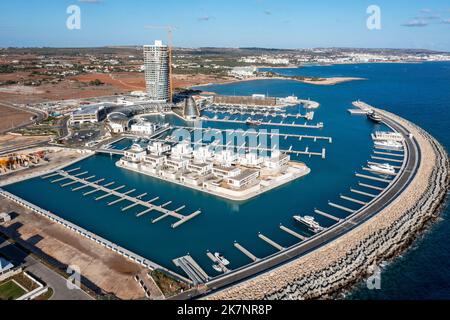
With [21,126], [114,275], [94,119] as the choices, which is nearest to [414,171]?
[114,275]

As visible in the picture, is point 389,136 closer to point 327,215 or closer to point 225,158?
point 225,158

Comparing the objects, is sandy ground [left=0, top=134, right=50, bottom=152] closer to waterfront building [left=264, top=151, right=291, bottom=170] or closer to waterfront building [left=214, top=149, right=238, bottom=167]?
waterfront building [left=214, top=149, right=238, bottom=167]

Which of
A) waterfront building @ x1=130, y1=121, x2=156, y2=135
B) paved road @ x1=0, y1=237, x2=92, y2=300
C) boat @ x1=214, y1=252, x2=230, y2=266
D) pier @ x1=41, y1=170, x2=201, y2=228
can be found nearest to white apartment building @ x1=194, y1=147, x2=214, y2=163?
pier @ x1=41, y1=170, x2=201, y2=228

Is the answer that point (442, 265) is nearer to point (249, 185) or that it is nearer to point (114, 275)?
point (249, 185)

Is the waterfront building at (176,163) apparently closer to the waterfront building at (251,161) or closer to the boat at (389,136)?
the waterfront building at (251,161)

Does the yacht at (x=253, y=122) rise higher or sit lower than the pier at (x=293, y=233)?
higher

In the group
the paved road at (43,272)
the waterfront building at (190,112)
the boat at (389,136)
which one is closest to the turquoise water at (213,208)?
the boat at (389,136)
